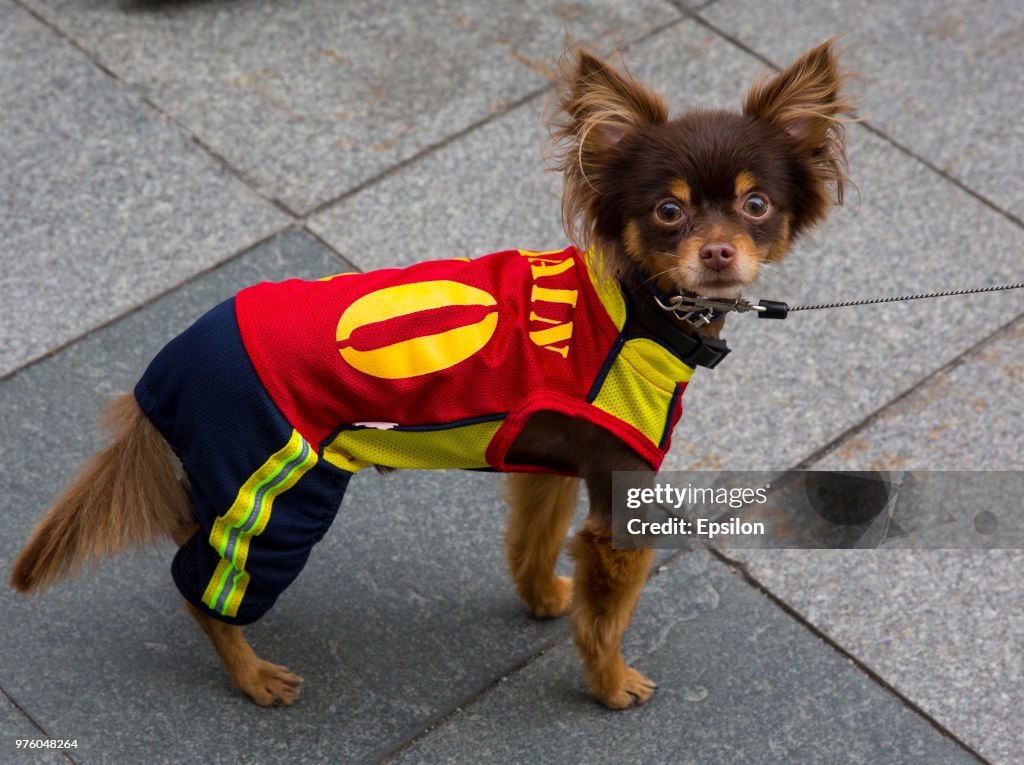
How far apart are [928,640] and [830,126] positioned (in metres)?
1.62

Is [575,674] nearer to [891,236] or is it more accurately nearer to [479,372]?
[479,372]

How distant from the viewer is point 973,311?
4934mm

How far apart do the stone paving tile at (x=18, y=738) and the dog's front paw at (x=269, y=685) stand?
525 mm

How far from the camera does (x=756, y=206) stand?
321cm

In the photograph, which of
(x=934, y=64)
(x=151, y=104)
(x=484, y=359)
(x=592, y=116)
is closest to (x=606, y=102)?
(x=592, y=116)

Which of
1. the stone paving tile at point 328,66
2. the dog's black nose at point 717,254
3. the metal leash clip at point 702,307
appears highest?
the dog's black nose at point 717,254

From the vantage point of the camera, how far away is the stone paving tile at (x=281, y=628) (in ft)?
12.0

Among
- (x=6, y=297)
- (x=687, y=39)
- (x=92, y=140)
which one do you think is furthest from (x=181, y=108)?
(x=687, y=39)

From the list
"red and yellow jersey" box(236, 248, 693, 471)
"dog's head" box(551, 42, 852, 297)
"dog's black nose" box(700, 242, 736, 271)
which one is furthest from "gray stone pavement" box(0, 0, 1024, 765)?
"dog's black nose" box(700, 242, 736, 271)

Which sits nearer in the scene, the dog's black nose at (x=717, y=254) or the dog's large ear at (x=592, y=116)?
the dog's black nose at (x=717, y=254)

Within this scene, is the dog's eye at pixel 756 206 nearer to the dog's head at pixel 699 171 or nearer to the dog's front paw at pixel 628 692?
the dog's head at pixel 699 171

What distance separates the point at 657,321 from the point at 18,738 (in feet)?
6.81

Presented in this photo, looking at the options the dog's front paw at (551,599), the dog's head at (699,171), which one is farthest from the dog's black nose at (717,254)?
the dog's front paw at (551,599)

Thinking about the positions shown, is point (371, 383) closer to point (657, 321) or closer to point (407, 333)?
point (407, 333)
